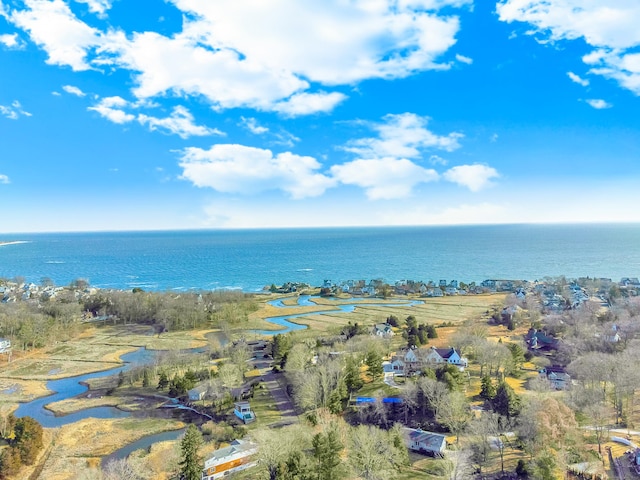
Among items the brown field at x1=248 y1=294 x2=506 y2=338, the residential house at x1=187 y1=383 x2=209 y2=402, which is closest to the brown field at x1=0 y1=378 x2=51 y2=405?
the residential house at x1=187 y1=383 x2=209 y2=402

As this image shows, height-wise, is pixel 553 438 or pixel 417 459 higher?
pixel 553 438

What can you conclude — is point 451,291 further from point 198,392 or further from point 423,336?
point 198,392

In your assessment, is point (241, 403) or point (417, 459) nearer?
point (417, 459)

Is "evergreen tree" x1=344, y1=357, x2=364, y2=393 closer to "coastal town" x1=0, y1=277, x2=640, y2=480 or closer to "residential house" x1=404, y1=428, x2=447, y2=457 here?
"coastal town" x1=0, y1=277, x2=640, y2=480

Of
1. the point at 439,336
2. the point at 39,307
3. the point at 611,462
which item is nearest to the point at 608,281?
the point at 439,336

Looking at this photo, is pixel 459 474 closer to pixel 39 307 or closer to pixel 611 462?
pixel 611 462

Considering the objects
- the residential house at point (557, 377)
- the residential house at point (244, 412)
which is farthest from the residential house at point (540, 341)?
the residential house at point (244, 412)
